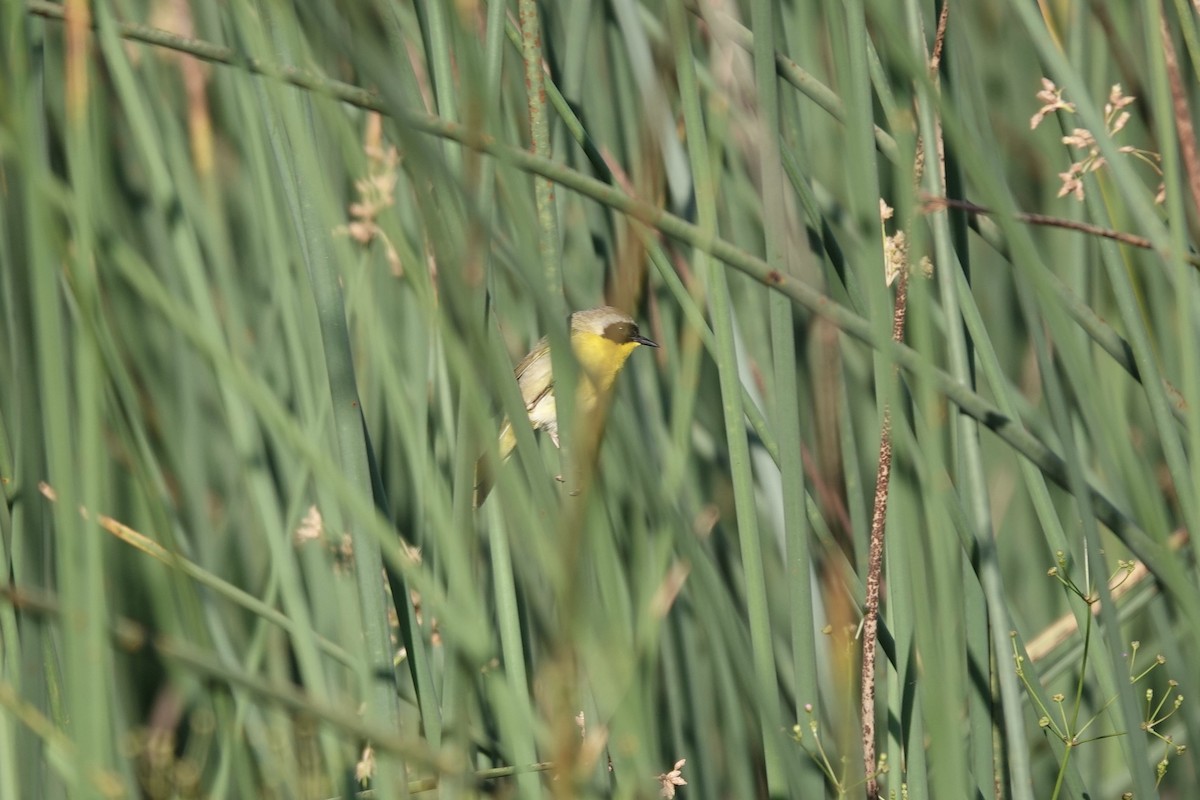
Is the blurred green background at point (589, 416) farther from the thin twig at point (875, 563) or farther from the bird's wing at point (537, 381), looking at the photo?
the bird's wing at point (537, 381)

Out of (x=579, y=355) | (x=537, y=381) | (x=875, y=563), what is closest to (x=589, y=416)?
(x=875, y=563)

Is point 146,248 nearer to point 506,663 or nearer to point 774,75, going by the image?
point 506,663

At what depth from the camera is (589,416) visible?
0.54 metres

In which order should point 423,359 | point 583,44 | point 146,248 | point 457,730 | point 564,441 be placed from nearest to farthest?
point 457,730 < point 564,441 < point 583,44 < point 423,359 < point 146,248

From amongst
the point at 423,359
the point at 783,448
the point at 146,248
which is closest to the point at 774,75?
the point at 783,448

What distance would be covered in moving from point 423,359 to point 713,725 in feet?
2.07

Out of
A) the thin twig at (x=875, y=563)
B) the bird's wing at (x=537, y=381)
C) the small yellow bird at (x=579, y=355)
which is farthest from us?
Answer: the bird's wing at (x=537, y=381)

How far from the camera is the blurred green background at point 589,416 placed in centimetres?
69

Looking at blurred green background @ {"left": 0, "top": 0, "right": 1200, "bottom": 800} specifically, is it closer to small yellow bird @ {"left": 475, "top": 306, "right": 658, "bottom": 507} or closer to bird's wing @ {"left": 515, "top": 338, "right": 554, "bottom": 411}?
small yellow bird @ {"left": 475, "top": 306, "right": 658, "bottom": 507}

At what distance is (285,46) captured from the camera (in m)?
0.91

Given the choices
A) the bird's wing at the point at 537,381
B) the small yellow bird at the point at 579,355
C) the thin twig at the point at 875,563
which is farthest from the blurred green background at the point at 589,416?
the bird's wing at the point at 537,381

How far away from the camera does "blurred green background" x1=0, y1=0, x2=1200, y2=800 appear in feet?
2.26

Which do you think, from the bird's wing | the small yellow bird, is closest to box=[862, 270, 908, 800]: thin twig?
the small yellow bird

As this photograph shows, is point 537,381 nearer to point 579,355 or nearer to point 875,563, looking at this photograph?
point 579,355
